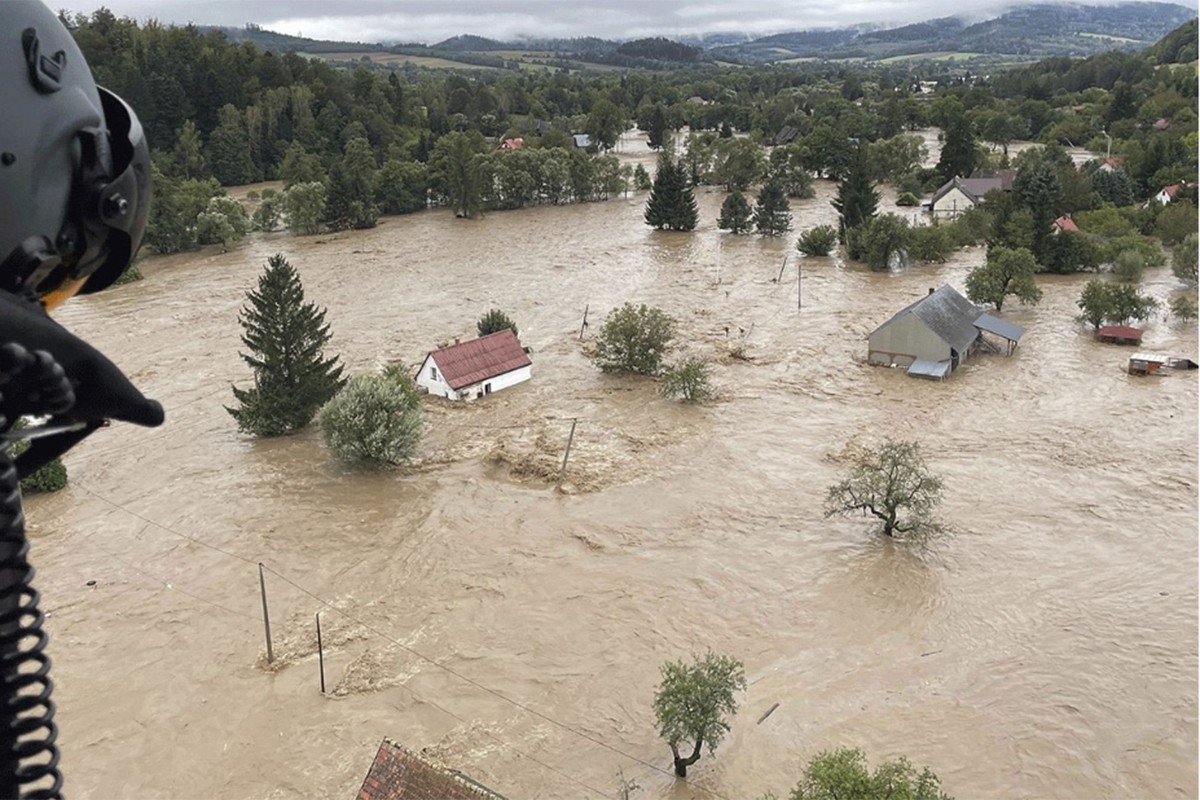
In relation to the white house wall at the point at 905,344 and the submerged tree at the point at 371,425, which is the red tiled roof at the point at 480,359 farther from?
the white house wall at the point at 905,344

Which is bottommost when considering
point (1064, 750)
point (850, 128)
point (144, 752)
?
point (1064, 750)

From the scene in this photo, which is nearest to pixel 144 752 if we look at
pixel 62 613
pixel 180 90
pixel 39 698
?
pixel 62 613

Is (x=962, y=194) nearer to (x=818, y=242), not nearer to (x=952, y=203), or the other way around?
(x=952, y=203)

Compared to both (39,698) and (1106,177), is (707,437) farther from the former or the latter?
(1106,177)

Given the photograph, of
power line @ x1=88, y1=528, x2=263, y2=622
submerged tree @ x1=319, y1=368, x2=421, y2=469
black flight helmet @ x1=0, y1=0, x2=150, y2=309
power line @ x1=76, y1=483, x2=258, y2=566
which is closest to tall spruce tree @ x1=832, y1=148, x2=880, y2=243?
submerged tree @ x1=319, y1=368, x2=421, y2=469

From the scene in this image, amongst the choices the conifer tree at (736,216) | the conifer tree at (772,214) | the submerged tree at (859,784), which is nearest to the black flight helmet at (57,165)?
the submerged tree at (859,784)
